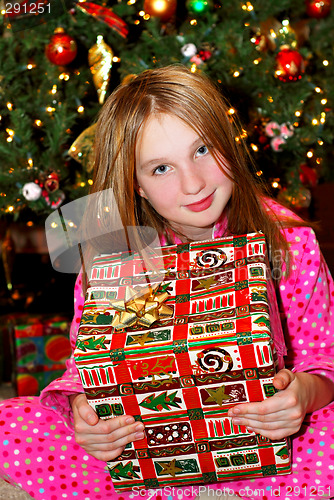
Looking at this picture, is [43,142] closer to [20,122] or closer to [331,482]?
[20,122]

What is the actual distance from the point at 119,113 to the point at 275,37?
84 cm

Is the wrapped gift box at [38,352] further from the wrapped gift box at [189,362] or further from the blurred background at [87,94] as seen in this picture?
the wrapped gift box at [189,362]

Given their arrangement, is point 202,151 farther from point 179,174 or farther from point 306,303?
point 306,303

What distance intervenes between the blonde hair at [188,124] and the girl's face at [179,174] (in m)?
0.02

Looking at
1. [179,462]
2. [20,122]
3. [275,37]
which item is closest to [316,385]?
[179,462]

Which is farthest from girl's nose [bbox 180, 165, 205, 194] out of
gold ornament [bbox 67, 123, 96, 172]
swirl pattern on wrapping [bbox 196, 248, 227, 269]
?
gold ornament [bbox 67, 123, 96, 172]

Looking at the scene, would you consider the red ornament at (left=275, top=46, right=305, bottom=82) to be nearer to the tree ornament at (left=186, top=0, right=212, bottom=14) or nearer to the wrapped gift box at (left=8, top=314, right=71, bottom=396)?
the tree ornament at (left=186, top=0, right=212, bottom=14)

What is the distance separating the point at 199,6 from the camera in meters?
1.51

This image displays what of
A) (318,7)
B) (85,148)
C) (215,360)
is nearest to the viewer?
(215,360)

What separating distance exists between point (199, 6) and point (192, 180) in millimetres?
786

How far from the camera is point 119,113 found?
99cm

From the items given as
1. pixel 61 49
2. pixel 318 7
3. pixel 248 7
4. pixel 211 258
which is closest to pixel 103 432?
pixel 211 258

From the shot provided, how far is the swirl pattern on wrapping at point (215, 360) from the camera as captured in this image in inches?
28.6

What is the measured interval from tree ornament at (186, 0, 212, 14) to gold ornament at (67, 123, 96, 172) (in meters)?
0.43
